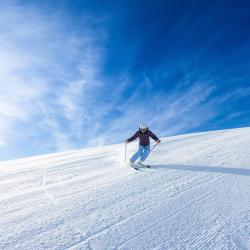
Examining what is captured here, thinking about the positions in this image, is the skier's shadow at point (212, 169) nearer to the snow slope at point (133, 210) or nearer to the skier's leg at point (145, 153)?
the snow slope at point (133, 210)

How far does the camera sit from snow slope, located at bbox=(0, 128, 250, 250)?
3.68 metres

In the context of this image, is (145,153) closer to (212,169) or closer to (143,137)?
(143,137)

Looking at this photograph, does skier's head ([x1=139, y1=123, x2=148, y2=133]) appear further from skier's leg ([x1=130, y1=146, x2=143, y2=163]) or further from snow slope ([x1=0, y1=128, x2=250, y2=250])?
snow slope ([x1=0, y1=128, x2=250, y2=250])

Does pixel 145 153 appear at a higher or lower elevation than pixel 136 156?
higher

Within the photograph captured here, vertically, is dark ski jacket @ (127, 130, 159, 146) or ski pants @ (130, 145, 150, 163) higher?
dark ski jacket @ (127, 130, 159, 146)

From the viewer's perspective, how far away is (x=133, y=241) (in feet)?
12.0

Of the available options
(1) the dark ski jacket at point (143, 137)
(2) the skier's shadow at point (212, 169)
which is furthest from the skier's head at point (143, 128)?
(2) the skier's shadow at point (212, 169)

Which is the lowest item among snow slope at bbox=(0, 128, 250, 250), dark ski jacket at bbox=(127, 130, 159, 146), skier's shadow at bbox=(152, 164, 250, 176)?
snow slope at bbox=(0, 128, 250, 250)

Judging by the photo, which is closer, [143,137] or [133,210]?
[133,210]

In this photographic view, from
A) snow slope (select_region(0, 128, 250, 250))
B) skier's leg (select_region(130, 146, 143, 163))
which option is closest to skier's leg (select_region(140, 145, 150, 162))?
skier's leg (select_region(130, 146, 143, 163))

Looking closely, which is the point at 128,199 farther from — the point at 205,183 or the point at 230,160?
the point at 230,160

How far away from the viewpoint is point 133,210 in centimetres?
473

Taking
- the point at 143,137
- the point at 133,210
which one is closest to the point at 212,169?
the point at 143,137

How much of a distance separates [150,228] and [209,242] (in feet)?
2.87
